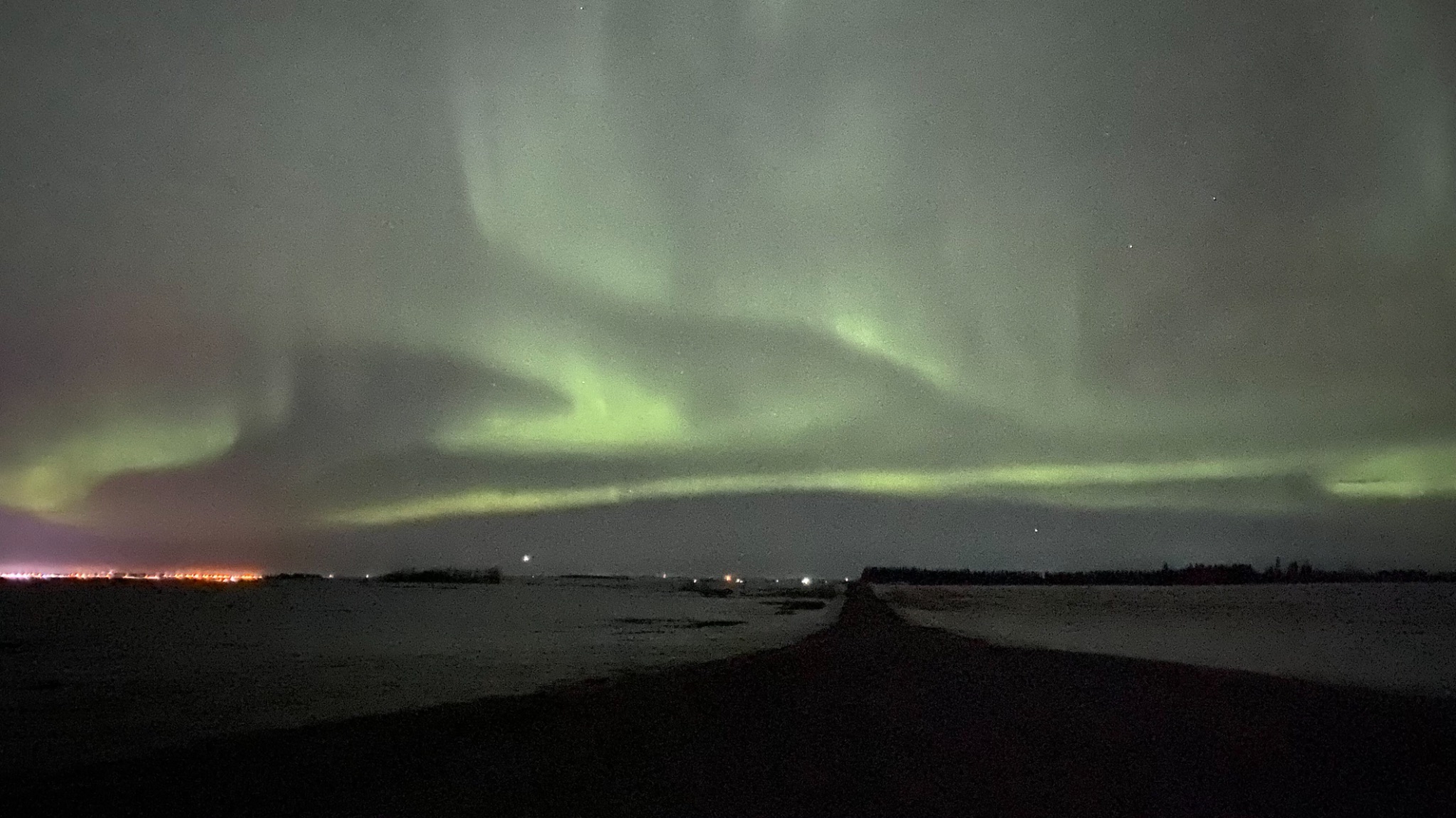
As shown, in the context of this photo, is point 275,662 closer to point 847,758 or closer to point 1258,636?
point 847,758

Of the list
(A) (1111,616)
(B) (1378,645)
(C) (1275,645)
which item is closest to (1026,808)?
(C) (1275,645)

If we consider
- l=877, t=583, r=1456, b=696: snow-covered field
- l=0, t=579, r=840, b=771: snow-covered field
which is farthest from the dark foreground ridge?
l=877, t=583, r=1456, b=696: snow-covered field

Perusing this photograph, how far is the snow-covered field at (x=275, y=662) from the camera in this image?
22609mm

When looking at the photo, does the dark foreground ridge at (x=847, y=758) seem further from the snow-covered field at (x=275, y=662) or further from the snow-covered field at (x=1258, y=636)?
the snow-covered field at (x=1258, y=636)

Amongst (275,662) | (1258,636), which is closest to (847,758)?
(275,662)

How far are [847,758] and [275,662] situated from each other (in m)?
32.6

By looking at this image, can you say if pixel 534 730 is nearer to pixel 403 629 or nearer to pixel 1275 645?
pixel 1275 645

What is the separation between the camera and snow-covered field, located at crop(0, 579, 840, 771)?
22.6 meters

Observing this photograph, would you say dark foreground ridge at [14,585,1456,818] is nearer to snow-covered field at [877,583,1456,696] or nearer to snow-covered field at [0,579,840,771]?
snow-covered field at [0,579,840,771]

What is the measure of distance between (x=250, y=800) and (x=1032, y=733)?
11.4 metres

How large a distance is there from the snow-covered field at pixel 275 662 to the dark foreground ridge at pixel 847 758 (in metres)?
3.36

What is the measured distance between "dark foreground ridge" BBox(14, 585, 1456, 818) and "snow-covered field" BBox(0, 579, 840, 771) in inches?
132

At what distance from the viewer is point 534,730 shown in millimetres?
18547

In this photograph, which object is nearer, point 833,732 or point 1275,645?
point 833,732
